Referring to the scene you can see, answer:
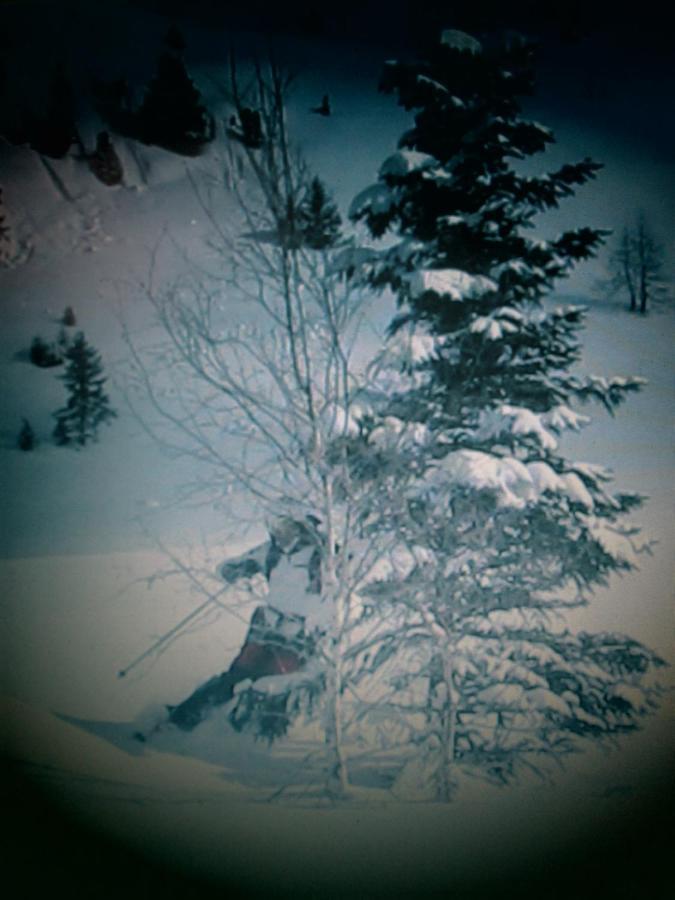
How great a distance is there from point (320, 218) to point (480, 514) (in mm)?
1466

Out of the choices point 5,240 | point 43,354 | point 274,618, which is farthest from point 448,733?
point 5,240

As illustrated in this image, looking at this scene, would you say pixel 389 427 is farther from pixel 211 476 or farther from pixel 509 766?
pixel 509 766

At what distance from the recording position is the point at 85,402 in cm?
295

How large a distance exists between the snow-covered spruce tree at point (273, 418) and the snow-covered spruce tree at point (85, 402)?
0.48 feet

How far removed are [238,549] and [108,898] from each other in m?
1.64

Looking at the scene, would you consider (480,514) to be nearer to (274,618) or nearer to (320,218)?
→ (274,618)

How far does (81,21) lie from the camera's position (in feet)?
9.75

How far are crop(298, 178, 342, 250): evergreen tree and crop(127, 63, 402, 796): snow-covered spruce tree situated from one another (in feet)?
0.06

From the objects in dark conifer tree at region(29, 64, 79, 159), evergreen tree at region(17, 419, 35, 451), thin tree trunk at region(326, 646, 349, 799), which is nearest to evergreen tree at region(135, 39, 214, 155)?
dark conifer tree at region(29, 64, 79, 159)

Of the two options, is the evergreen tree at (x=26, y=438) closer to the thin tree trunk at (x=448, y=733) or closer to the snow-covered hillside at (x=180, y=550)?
the snow-covered hillside at (x=180, y=550)

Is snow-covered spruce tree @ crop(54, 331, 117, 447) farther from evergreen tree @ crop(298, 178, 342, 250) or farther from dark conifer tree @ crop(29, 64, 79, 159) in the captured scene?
evergreen tree @ crop(298, 178, 342, 250)

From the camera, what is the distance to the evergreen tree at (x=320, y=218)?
2.91 meters

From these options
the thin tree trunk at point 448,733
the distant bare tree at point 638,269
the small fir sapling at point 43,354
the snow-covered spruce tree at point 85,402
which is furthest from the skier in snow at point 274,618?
the distant bare tree at point 638,269

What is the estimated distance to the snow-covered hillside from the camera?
290cm
